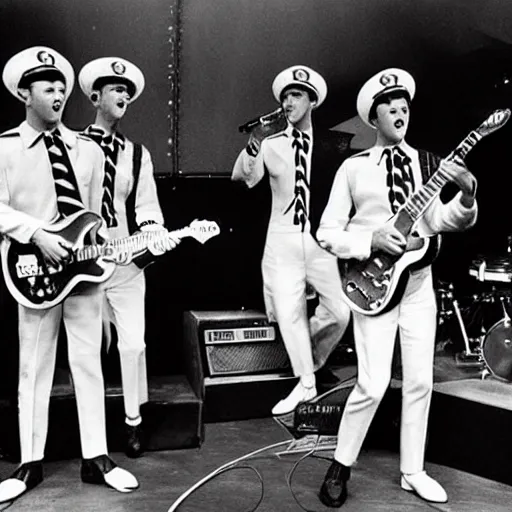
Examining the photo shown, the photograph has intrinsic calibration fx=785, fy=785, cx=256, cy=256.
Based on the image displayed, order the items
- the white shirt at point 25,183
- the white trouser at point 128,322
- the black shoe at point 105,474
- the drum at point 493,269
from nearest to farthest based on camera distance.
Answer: the white shirt at point 25,183
the black shoe at point 105,474
the white trouser at point 128,322
the drum at point 493,269

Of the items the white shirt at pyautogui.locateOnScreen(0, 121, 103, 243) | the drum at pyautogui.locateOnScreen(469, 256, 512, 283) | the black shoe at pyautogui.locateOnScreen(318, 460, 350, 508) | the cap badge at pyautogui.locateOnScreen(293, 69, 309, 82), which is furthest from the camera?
the drum at pyautogui.locateOnScreen(469, 256, 512, 283)

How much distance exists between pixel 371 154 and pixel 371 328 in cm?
92

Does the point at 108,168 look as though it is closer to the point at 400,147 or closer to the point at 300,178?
the point at 300,178

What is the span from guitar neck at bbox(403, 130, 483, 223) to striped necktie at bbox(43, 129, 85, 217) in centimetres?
172

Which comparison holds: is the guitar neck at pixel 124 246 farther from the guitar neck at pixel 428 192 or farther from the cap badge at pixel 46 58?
the guitar neck at pixel 428 192

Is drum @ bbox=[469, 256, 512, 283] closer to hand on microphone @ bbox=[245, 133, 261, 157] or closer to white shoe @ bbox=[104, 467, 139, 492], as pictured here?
hand on microphone @ bbox=[245, 133, 261, 157]

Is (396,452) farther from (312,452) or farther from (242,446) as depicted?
(242,446)

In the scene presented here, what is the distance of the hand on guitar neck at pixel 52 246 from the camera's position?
12.9 ft

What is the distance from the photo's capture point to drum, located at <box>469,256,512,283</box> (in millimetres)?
4719

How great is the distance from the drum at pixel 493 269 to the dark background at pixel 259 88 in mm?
95

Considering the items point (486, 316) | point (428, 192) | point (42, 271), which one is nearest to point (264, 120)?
point (428, 192)

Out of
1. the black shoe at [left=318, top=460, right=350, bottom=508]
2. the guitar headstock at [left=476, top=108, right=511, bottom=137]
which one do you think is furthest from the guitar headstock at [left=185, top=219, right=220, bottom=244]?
the guitar headstock at [left=476, top=108, right=511, bottom=137]

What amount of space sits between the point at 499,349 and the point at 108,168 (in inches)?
101

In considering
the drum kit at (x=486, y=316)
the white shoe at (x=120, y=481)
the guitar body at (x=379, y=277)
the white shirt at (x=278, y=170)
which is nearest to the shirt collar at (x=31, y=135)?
the white shirt at (x=278, y=170)
